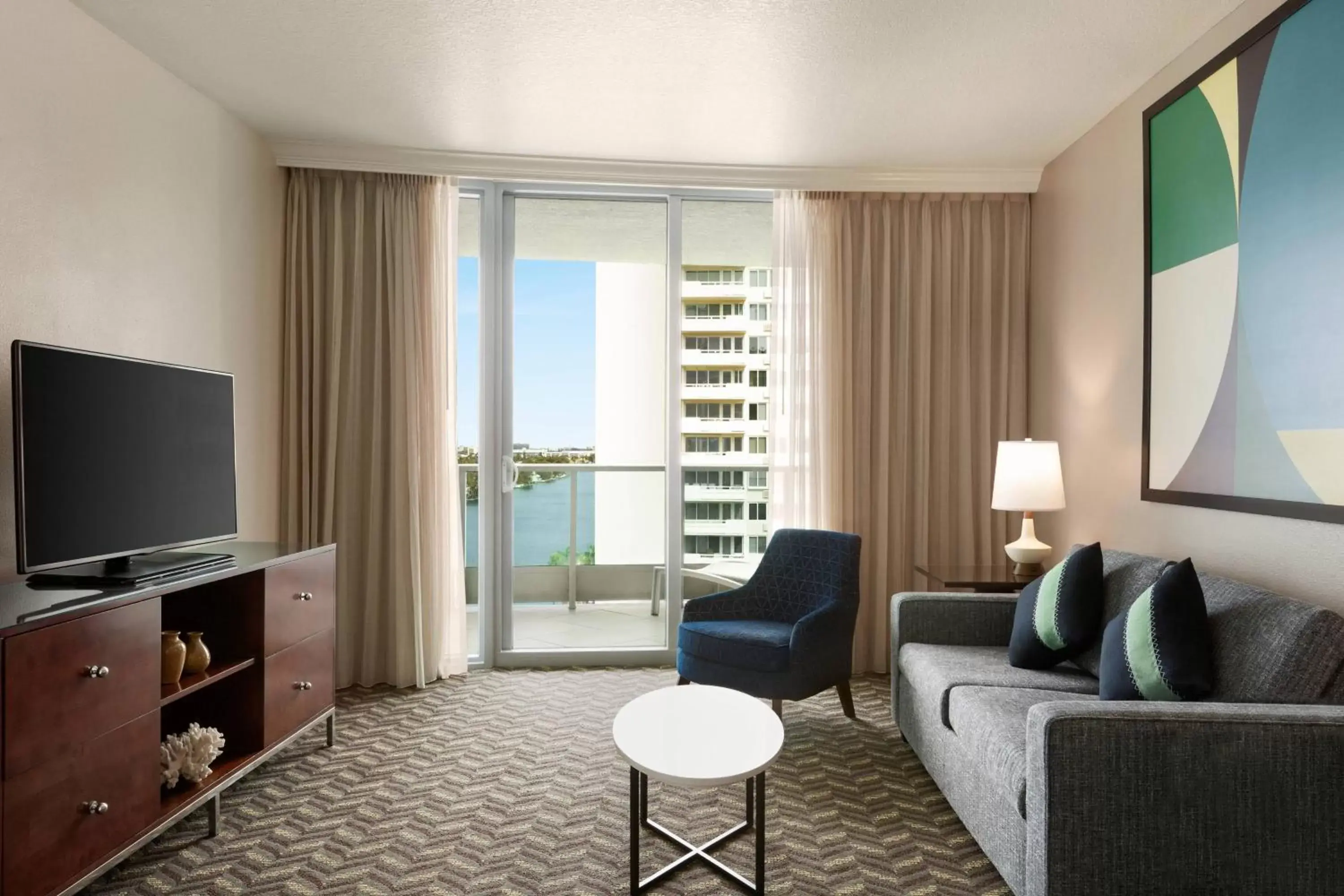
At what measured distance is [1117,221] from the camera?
3.42 metres

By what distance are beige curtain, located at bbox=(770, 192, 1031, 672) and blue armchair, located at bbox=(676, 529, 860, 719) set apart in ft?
2.01

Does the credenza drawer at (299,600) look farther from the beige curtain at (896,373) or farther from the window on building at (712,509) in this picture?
the beige curtain at (896,373)

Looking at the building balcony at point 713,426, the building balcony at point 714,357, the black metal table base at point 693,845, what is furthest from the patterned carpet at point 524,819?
the building balcony at point 714,357

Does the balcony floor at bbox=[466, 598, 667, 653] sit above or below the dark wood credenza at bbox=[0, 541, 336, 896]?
below

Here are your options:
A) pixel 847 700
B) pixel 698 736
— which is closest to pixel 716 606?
pixel 847 700

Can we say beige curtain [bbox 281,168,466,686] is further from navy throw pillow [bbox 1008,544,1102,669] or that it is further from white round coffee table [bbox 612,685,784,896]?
navy throw pillow [bbox 1008,544,1102,669]

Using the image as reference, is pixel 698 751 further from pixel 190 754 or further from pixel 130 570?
pixel 130 570

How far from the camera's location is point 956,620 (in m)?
3.22

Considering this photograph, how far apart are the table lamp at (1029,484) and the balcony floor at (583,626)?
77.3 inches

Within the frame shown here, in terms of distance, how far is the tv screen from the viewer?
2074 millimetres

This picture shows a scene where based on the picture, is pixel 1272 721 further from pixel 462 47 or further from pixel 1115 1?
pixel 462 47

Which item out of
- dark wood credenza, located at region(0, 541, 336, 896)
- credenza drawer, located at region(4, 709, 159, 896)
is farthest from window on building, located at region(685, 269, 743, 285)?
credenza drawer, located at region(4, 709, 159, 896)

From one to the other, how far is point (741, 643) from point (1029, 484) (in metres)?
1.44

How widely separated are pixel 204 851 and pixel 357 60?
2.79 metres
